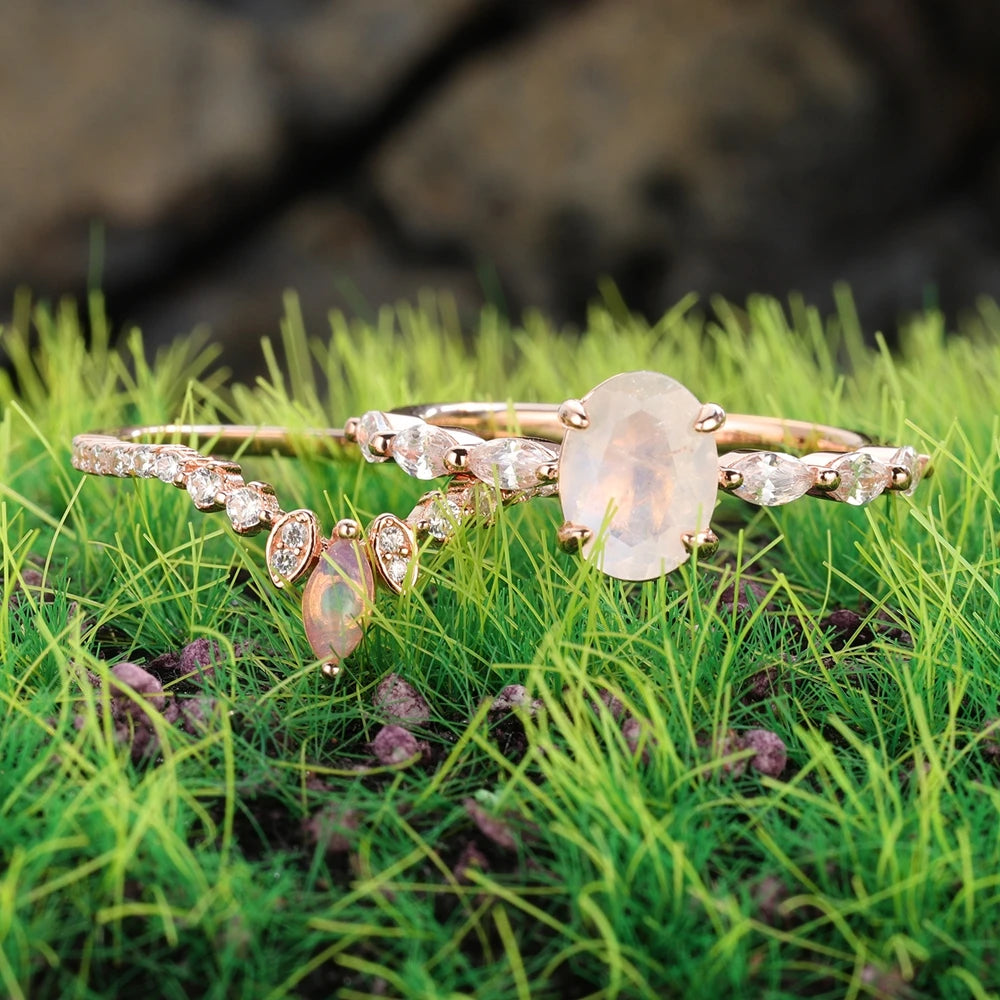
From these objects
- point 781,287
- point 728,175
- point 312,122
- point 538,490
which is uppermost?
point 312,122

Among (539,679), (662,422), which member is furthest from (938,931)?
(662,422)

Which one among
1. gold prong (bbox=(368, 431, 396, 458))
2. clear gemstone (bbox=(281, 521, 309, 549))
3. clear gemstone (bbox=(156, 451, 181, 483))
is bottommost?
→ clear gemstone (bbox=(281, 521, 309, 549))

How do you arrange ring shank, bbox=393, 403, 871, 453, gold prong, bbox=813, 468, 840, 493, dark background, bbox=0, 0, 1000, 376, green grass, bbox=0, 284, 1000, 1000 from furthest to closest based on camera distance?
dark background, bbox=0, 0, 1000, 376, ring shank, bbox=393, 403, 871, 453, gold prong, bbox=813, 468, 840, 493, green grass, bbox=0, 284, 1000, 1000

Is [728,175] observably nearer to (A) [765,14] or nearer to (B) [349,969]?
(A) [765,14]

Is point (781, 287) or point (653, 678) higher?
point (653, 678)

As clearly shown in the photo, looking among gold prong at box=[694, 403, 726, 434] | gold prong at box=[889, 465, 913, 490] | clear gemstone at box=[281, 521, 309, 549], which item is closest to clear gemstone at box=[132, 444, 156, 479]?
Result: clear gemstone at box=[281, 521, 309, 549]

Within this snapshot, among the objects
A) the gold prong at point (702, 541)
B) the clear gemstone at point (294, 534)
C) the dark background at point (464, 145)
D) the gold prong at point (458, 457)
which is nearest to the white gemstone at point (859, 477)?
the gold prong at point (702, 541)

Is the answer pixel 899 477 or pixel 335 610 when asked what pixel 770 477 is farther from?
pixel 335 610

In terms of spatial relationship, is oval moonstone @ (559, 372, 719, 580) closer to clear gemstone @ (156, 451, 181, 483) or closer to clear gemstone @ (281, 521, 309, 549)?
clear gemstone @ (281, 521, 309, 549)
